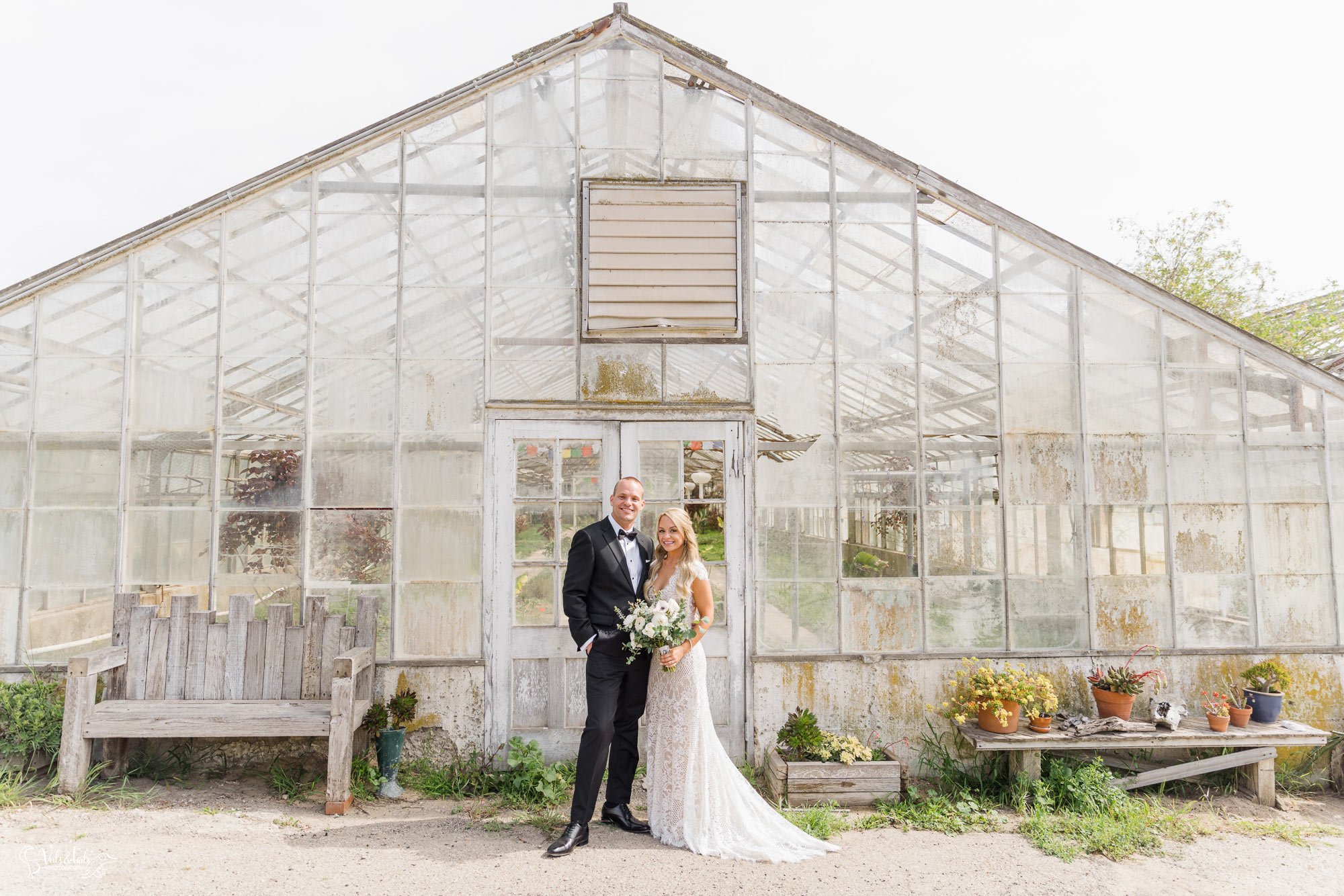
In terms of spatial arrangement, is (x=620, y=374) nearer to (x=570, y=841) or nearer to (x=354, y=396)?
(x=354, y=396)

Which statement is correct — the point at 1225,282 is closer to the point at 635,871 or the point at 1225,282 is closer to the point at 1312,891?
the point at 1312,891

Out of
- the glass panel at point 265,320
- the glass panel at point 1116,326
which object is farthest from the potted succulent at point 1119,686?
the glass panel at point 265,320

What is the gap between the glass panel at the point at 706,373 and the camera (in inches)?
206

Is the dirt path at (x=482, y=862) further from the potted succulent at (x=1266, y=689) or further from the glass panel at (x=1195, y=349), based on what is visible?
the glass panel at (x=1195, y=349)

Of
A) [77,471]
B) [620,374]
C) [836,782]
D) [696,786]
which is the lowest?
[836,782]

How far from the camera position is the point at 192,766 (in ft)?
16.0

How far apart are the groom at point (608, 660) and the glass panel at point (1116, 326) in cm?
379

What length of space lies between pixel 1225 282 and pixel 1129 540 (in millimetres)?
13387

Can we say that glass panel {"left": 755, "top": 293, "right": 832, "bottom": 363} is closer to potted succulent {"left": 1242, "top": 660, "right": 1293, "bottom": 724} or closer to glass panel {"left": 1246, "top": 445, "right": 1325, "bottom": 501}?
glass panel {"left": 1246, "top": 445, "right": 1325, "bottom": 501}

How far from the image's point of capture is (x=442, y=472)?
200 inches

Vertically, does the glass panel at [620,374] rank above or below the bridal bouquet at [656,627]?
above

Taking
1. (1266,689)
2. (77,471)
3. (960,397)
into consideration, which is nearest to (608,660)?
(960,397)

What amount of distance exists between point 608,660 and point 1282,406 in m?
5.39

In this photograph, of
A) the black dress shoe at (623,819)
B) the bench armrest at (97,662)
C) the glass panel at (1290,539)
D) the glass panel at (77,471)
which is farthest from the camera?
the glass panel at (1290,539)
